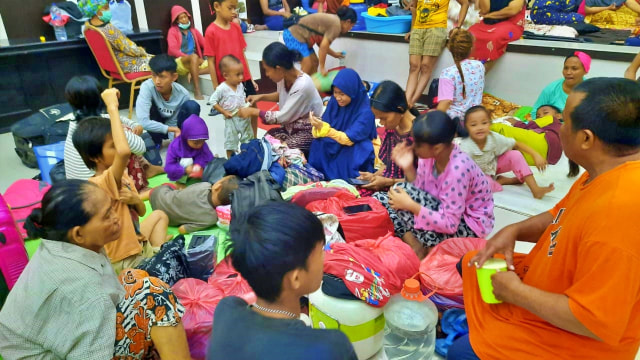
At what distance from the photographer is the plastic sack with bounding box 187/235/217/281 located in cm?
221

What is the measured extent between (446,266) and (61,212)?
157cm

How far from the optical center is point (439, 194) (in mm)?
2197

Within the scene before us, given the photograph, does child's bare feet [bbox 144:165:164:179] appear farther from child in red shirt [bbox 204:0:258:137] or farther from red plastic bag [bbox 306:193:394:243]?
red plastic bag [bbox 306:193:394:243]

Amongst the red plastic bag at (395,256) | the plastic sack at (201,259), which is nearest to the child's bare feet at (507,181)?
the red plastic bag at (395,256)

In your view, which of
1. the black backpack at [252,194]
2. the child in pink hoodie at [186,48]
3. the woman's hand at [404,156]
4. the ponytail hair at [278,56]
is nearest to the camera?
the black backpack at [252,194]

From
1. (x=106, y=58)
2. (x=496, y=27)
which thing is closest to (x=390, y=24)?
(x=496, y=27)

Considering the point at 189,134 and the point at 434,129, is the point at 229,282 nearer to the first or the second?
the point at 434,129

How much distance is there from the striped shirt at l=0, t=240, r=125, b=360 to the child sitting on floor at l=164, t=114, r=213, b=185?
198 centimetres

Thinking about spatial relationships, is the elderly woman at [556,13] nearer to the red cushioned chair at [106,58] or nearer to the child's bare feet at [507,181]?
the child's bare feet at [507,181]

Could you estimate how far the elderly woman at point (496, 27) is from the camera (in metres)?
4.71

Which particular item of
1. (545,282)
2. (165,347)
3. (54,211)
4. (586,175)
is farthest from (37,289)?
(586,175)

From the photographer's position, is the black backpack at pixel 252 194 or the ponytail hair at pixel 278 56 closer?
the black backpack at pixel 252 194

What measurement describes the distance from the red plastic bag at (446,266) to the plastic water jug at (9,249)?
1.85 meters

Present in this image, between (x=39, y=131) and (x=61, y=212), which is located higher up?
(x=61, y=212)
